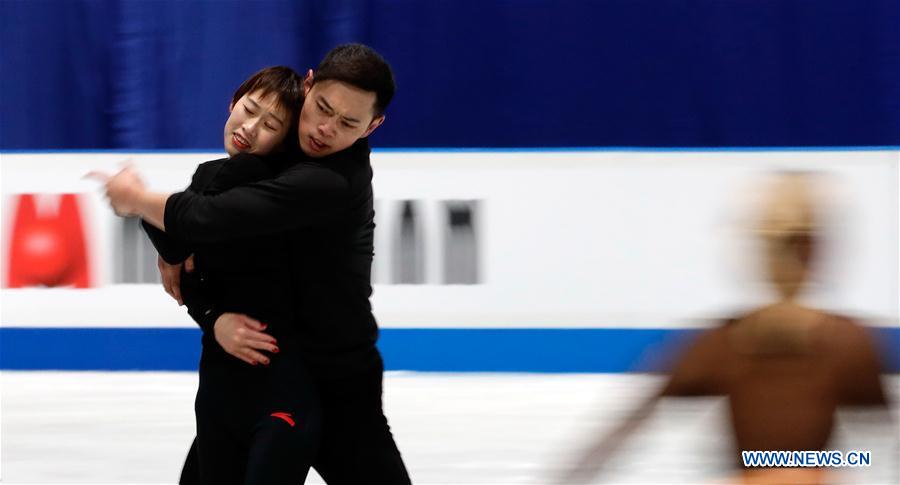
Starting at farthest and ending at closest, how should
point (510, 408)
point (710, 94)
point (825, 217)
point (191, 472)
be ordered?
point (710, 94) → point (510, 408) → point (191, 472) → point (825, 217)

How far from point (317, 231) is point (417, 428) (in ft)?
11.0

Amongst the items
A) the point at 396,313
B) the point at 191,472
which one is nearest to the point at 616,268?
the point at 396,313

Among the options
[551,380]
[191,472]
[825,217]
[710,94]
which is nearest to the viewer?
[825,217]

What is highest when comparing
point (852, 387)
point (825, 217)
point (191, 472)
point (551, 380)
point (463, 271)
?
point (825, 217)

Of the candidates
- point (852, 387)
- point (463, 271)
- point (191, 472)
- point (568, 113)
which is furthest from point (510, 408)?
point (852, 387)

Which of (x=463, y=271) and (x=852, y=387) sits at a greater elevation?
(x=852, y=387)

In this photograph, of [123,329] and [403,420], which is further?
[123,329]

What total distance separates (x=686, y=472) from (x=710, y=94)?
11.5 feet

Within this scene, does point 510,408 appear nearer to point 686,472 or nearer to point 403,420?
point 403,420

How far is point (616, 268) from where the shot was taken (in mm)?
7691

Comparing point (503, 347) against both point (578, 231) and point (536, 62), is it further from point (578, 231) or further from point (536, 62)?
point (536, 62)

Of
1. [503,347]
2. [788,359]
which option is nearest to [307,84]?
[788,359]

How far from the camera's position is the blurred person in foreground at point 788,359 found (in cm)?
216
